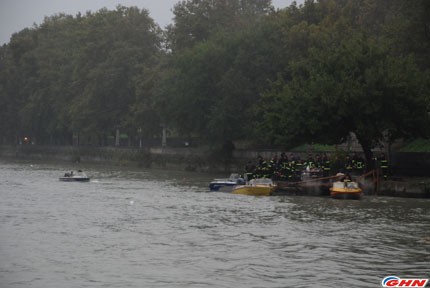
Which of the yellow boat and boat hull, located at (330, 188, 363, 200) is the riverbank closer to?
the yellow boat

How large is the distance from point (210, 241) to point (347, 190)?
18206 millimetres

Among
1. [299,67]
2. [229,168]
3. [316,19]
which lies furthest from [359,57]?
[229,168]

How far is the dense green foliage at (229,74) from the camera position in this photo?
53.2 metres

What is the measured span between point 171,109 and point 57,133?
5431cm

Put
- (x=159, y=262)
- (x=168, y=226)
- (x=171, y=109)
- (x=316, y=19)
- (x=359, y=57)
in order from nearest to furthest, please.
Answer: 1. (x=159, y=262)
2. (x=168, y=226)
3. (x=359, y=57)
4. (x=316, y=19)
5. (x=171, y=109)

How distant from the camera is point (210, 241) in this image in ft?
95.7

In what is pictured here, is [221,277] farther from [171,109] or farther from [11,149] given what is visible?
[11,149]

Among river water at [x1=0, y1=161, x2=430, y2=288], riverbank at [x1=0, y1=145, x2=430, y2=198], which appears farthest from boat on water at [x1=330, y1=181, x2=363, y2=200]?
riverbank at [x1=0, y1=145, x2=430, y2=198]

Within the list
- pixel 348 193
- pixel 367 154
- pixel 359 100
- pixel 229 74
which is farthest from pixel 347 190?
pixel 229 74

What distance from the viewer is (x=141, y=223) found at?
114 ft

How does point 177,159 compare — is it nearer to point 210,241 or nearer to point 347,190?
point 347,190

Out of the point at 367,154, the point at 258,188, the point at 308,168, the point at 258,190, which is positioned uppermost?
the point at 367,154

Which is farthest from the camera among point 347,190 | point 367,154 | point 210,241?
point 367,154

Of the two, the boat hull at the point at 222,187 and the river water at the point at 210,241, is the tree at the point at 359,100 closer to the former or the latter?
the boat hull at the point at 222,187
